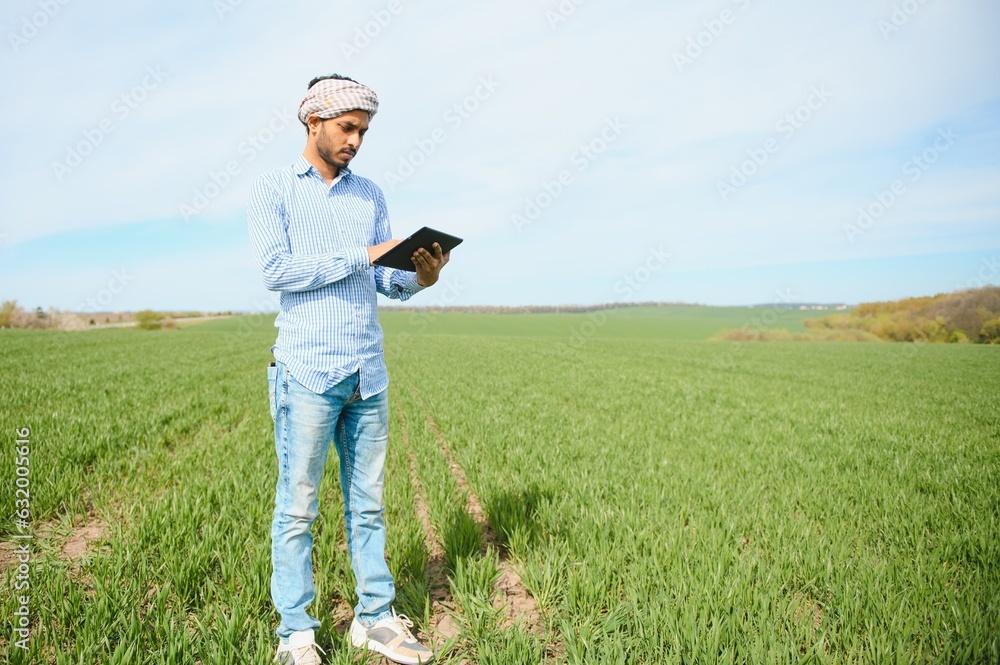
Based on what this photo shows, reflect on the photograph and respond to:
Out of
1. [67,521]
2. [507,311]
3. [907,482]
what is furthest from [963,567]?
[507,311]

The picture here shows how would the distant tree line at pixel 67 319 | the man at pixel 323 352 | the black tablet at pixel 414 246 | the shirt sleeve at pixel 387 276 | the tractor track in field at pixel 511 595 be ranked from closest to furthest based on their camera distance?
the black tablet at pixel 414 246 → the man at pixel 323 352 → the shirt sleeve at pixel 387 276 → the tractor track in field at pixel 511 595 → the distant tree line at pixel 67 319

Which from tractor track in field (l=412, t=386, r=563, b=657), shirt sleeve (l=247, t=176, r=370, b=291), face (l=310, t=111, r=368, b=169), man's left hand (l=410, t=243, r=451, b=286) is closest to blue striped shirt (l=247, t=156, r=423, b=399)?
shirt sleeve (l=247, t=176, r=370, b=291)

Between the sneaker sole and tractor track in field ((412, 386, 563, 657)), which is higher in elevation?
the sneaker sole

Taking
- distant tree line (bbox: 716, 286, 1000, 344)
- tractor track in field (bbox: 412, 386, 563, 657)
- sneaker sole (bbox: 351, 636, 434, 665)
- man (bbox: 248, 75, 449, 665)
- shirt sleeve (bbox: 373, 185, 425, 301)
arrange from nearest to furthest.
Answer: man (bbox: 248, 75, 449, 665), sneaker sole (bbox: 351, 636, 434, 665), shirt sleeve (bbox: 373, 185, 425, 301), tractor track in field (bbox: 412, 386, 563, 657), distant tree line (bbox: 716, 286, 1000, 344)

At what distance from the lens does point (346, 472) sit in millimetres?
2506

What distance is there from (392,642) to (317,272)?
5.65 ft

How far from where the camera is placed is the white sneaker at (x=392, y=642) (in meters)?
2.37

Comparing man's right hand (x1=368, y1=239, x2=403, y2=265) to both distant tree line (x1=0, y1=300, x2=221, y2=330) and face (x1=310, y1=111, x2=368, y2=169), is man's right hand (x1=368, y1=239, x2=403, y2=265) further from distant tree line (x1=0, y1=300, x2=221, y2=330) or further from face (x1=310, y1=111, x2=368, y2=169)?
distant tree line (x1=0, y1=300, x2=221, y2=330)

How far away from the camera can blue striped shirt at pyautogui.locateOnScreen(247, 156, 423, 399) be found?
217 cm

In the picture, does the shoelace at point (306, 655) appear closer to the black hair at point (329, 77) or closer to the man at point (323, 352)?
the man at point (323, 352)

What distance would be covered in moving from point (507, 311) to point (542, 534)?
99.9 m

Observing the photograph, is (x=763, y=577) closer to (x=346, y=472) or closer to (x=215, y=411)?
(x=346, y=472)

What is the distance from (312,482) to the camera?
7.57 feet

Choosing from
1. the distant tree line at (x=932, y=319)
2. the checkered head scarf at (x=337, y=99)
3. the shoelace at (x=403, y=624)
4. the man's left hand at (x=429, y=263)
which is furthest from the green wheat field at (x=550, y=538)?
the distant tree line at (x=932, y=319)
